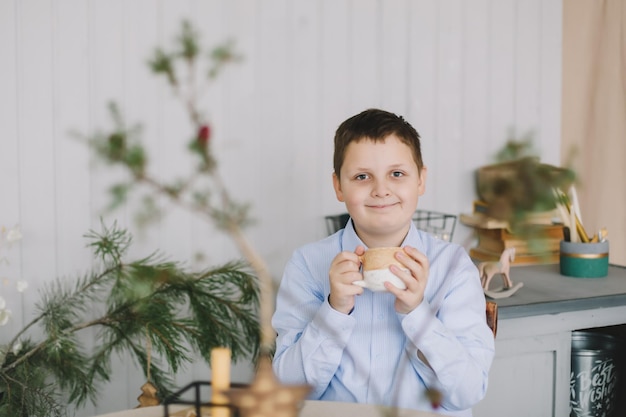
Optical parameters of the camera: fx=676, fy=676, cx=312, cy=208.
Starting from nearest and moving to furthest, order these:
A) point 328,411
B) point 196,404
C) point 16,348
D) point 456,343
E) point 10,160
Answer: point 196,404
point 328,411
point 456,343
point 16,348
point 10,160

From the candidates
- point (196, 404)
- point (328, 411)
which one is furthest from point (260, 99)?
point (196, 404)

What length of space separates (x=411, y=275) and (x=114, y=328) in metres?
0.82

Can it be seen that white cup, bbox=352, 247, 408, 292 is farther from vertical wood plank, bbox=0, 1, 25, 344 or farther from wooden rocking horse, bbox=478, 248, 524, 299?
vertical wood plank, bbox=0, 1, 25, 344

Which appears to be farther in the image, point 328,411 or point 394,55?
point 394,55

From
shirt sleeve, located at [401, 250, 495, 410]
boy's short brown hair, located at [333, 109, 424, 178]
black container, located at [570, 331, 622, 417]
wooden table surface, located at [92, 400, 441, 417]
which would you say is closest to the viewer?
wooden table surface, located at [92, 400, 441, 417]

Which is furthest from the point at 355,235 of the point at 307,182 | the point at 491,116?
the point at 491,116

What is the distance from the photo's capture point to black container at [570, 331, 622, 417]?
174 cm

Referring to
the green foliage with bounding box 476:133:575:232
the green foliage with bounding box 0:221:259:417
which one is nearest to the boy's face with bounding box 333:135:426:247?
the green foliage with bounding box 0:221:259:417

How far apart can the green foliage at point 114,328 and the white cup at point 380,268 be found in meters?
0.55

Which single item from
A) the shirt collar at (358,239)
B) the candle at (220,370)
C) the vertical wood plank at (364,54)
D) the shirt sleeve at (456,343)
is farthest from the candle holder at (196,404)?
the vertical wood plank at (364,54)

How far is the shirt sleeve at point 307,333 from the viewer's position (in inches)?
39.9

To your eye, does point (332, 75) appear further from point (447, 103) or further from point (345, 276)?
point (345, 276)

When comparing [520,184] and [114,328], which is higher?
[520,184]

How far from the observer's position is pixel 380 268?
89 centimetres
